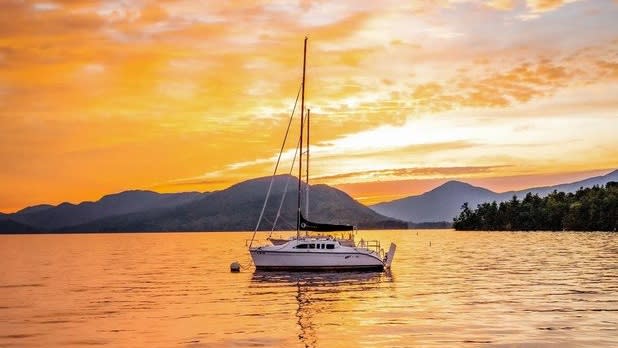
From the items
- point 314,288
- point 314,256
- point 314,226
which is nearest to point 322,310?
point 314,288

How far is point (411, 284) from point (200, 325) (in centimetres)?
2767

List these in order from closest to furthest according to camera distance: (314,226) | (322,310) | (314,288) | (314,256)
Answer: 1. (322,310)
2. (314,288)
3. (314,256)
4. (314,226)

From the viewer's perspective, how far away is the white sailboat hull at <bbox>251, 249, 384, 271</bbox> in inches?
2803

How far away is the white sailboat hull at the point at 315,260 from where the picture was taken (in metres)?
71.2

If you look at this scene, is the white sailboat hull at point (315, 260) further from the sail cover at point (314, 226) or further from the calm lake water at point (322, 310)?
the sail cover at point (314, 226)

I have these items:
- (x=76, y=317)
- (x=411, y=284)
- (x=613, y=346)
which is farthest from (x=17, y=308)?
(x=613, y=346)

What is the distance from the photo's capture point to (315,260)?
7125 centimetres

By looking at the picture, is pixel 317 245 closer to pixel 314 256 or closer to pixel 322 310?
pixel 314 256

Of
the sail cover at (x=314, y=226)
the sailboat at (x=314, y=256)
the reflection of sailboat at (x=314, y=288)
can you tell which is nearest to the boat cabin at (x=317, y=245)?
the sailboat at (x=314, y=256)

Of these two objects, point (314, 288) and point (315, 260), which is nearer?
point (314, 288)

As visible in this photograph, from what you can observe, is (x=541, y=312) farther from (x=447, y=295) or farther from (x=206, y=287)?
(x=206, y=287)

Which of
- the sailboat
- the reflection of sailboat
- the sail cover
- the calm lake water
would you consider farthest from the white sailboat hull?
the sail cover

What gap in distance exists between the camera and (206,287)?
203ft

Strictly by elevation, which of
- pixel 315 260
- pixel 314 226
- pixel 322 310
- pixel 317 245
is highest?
pixel 314 226
